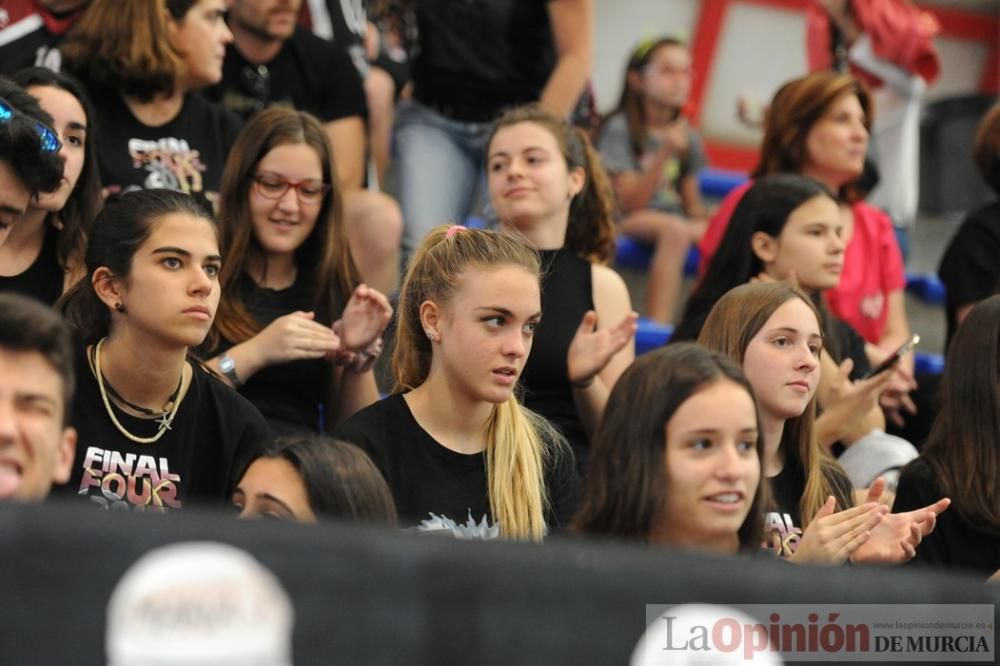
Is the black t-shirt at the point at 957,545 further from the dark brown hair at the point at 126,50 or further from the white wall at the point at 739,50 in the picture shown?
the white wall at the point at 739,50

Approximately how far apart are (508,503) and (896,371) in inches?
55.6

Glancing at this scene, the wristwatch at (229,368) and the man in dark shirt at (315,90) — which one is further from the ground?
the man in dark shirt at (315,90)

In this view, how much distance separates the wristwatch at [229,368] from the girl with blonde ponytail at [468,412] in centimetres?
39

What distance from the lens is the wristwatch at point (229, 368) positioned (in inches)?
120

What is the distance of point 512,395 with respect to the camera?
108 inches

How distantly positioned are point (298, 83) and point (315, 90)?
1.9 inches

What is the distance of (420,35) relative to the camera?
444cm

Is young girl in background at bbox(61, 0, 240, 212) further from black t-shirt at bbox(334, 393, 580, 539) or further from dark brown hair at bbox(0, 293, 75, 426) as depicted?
dark brown hair at bbox(0, 293, 75, 426)

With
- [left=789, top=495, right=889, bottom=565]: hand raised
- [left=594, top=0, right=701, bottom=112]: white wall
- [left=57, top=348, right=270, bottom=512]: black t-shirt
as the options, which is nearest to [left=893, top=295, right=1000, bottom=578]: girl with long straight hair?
[left=789, top=495, right=889, bottom=565]: hand raised

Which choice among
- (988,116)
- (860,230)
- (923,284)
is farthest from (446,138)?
(923,284)

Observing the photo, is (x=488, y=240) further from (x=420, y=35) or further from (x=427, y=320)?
(x=420, y=35)

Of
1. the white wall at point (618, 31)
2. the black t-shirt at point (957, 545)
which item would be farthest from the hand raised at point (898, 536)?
the white wall at point (618, 31)

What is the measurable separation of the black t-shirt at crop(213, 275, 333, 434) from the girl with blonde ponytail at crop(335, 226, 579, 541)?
1.27ft

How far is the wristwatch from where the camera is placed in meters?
3.05
